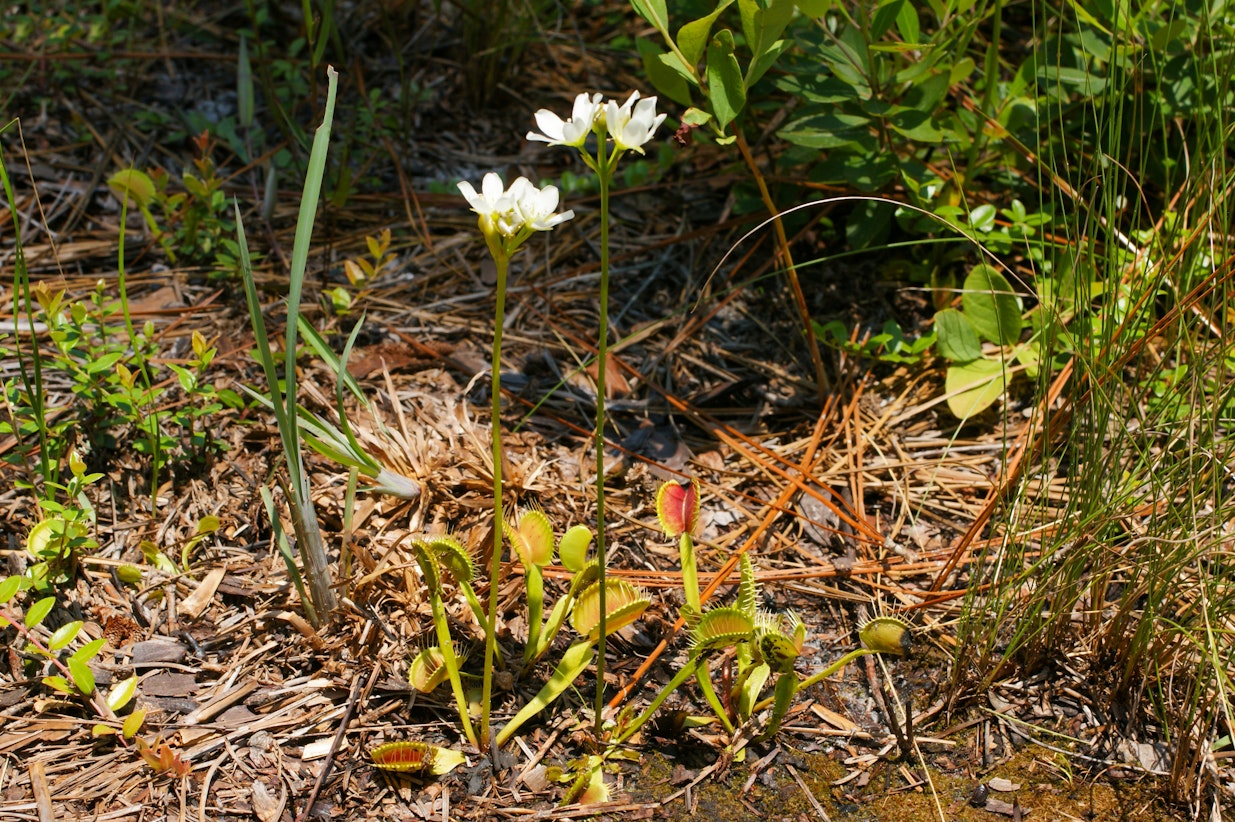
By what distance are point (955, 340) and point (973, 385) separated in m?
0.10

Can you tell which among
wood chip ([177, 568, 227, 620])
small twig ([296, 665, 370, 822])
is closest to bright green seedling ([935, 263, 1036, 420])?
small twig ([296, 665, 370, 822])

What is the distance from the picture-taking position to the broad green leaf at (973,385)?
189 cm

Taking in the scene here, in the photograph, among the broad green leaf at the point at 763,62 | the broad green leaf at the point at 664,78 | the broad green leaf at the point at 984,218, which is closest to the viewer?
the broad green leaf at the point at 763,62

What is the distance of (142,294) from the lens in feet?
6.94

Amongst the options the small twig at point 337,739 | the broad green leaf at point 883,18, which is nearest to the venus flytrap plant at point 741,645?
the small twig at point 337,739

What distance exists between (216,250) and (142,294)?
0.63ft

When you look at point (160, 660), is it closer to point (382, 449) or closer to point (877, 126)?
point (382, 449)

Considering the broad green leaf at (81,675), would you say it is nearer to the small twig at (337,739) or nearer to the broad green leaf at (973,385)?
the small twig at (337,739)

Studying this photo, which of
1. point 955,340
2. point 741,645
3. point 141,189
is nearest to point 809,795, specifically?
point 741,645

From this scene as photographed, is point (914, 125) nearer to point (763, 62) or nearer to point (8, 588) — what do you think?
point (763, 62)

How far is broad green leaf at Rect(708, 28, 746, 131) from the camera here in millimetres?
1508

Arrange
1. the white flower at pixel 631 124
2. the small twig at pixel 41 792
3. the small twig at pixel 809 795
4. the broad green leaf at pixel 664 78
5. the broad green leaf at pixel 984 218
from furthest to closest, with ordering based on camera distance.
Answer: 1. the broad green leaf at pixel 984 218
2. the broad green leaf at pixel 664 78
3. the small twig at pixel 809 795
4. the small twig at pixel 41 792
5. the white flower at pixel 631 124

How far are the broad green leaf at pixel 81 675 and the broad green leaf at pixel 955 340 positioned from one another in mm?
1621

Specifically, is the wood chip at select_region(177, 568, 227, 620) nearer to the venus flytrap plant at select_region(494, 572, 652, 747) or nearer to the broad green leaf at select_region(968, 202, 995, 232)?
the venus flytrap plant at select_region(494, 572, 652, 747)
